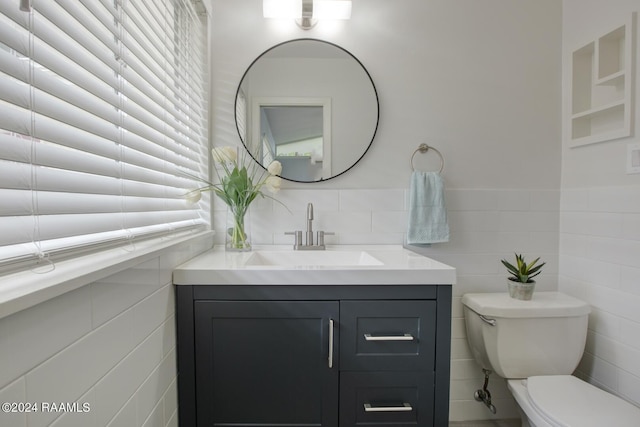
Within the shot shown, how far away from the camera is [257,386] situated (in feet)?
3.83

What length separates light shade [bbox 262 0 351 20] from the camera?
161 centimetres

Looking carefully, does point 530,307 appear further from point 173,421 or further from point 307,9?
point 307,9

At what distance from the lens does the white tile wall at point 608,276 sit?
1394mm

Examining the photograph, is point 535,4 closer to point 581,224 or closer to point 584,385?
point 581,224

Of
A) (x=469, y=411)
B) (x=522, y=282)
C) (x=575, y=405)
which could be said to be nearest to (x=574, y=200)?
(x=522, y=282)

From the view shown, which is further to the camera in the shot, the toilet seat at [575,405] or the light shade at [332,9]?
the light shade at [332,9]

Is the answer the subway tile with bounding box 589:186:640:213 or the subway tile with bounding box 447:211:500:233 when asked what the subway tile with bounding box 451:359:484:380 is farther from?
the subway tile with bounding box 589:186:640:213

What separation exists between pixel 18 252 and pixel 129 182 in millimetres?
410

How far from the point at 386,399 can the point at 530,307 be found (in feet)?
2.46

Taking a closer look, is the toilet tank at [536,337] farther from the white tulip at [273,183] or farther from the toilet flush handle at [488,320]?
the white tulip at [273,183]

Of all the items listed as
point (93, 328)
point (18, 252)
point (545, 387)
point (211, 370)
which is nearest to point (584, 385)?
point (545, 387)

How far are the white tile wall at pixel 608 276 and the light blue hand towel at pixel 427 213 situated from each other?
632 millimetres

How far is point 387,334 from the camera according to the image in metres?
1.17

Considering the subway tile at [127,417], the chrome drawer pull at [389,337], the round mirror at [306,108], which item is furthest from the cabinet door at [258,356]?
the round mirror at [306,108]
